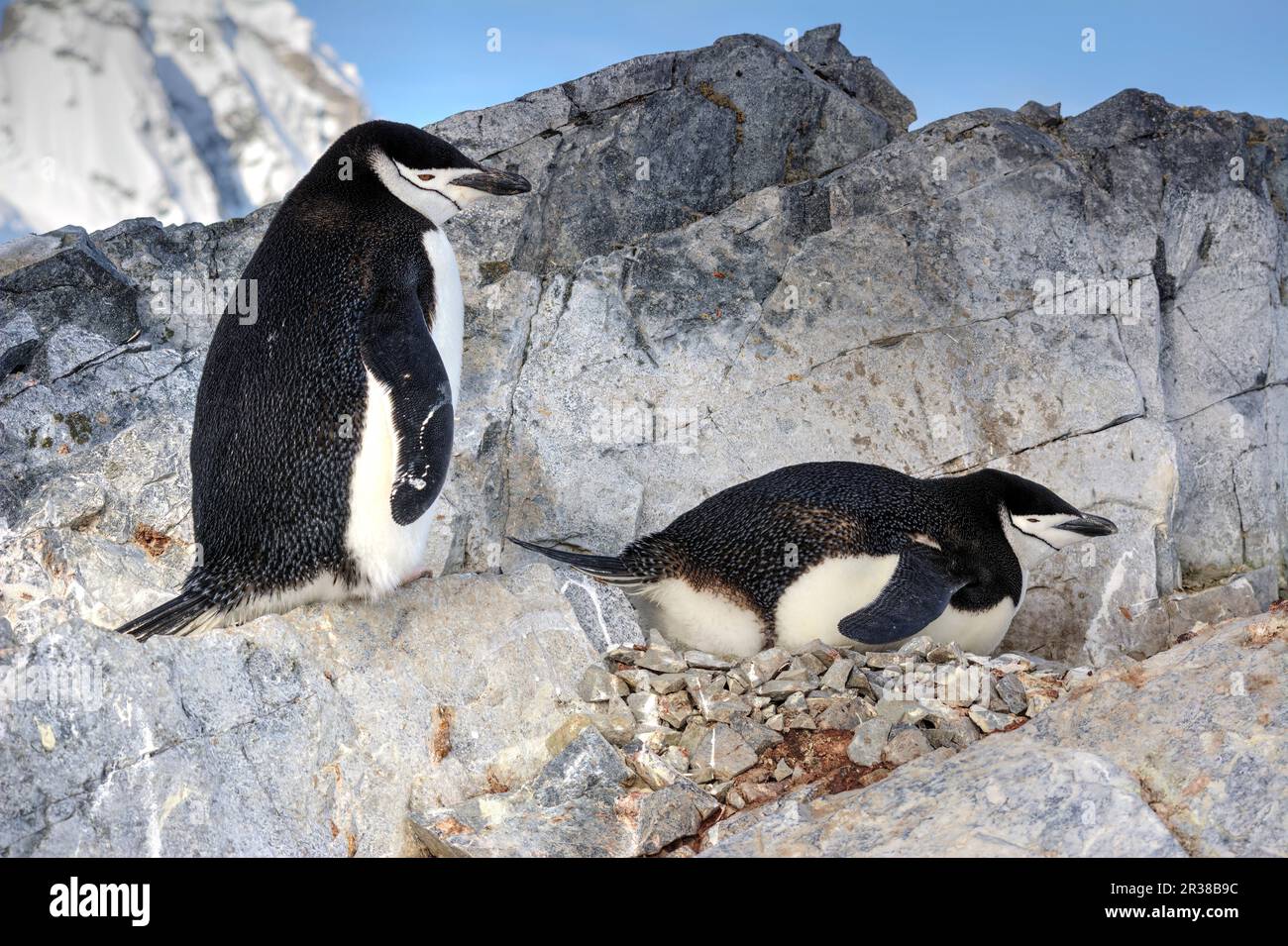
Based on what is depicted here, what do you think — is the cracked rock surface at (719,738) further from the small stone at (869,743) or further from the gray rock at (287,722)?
the gray rock at (287,722)

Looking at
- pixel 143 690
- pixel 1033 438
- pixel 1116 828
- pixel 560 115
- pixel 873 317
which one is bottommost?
pixel 1116 828

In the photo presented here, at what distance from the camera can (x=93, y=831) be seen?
2.27 m

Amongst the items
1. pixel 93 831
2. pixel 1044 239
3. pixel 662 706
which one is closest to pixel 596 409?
pixel 1044 239

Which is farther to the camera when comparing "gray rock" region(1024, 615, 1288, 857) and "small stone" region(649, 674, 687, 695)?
"small stone" region(649, 674, 687, 695)

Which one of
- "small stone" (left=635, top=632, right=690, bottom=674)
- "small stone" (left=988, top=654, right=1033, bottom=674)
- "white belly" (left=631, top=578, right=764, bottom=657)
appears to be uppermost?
"white belly" (left=631, top=578, right=764, bottom=657)

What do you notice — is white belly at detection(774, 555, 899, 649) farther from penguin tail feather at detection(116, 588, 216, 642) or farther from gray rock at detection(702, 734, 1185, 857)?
penguin tail feather at detection(116, 588, 216, 642)

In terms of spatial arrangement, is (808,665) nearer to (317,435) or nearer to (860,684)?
(860,684)

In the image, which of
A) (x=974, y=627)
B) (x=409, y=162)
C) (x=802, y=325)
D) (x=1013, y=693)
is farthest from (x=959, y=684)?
(x=802, y=325)

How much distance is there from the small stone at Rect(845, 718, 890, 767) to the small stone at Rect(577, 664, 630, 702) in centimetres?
63

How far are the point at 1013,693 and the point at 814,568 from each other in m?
0.85

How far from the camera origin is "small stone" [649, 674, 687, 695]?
10.5 feet

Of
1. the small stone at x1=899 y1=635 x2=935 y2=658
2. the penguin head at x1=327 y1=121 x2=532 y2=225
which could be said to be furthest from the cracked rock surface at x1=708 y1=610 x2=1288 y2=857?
the penguin head at x1=327 y1=121 x2=532 y2=225

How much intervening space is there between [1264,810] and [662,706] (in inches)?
54.6

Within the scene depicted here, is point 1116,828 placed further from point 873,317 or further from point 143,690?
point 873,317
